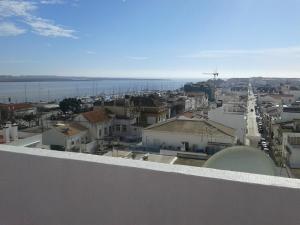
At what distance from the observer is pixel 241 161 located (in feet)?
7.89

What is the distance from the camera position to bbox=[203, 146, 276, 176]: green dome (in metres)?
2.36

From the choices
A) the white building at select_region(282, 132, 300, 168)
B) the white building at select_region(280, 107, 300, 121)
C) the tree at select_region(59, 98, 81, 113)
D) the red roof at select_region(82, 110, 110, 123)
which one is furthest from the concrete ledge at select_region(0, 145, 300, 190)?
the tree at select_region(59, 98, 81, 113)

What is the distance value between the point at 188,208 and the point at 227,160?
3.66 feet

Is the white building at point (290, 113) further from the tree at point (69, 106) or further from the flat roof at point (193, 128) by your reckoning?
the tree at point (69, 106)

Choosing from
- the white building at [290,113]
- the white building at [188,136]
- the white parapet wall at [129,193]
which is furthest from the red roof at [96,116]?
the white parapet wall at [129,193]

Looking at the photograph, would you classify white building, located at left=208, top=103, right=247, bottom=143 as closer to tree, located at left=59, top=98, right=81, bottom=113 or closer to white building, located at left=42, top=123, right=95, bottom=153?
white building, located at left=42, top=123, right=95, bottom=153

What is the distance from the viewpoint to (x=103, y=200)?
1552 mm

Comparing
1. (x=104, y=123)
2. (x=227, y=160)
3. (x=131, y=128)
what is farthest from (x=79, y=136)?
(x=227, y=160)

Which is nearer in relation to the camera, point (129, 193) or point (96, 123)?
point (129, 193)

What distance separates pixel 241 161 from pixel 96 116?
22.1 m

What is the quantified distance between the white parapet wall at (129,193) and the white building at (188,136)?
14.2 meters

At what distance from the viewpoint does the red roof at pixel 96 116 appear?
75.6ft

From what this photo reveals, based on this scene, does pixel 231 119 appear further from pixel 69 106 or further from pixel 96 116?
pixel 69 106

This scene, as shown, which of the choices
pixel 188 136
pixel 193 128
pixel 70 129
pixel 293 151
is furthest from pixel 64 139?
A: pixel 293 151
